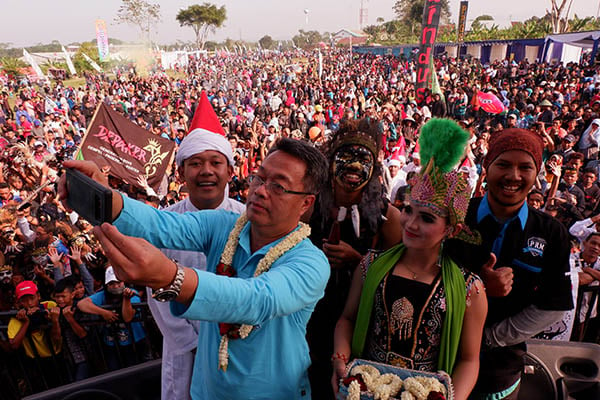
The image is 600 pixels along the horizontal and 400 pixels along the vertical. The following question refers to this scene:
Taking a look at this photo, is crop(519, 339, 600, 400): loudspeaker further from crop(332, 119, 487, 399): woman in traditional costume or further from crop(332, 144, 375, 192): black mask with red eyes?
crop(332, 144, 375, 192): black mask with red eyes

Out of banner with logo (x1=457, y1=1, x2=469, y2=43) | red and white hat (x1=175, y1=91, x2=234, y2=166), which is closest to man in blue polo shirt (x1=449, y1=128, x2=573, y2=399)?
red and white hat (x1=175, y1=91, x2=234, y2=166)

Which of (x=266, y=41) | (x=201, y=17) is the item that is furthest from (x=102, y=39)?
(x=266, y=41)

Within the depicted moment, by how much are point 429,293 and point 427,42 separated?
13.2 metres

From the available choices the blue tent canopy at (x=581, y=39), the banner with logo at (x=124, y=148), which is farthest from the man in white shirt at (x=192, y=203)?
the blue tent canopy at (x=581, y=39)

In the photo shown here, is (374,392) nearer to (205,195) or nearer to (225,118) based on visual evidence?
(205,195)

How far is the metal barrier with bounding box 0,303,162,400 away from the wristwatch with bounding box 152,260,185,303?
2.39m

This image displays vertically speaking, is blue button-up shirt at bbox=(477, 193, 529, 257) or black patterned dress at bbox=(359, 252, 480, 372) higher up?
blue button-up shirt at bbox=(477, 193, 529, 257)

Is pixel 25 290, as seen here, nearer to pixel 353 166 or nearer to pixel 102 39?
pixel 353 166

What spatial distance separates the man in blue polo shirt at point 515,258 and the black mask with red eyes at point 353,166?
2.22 ft

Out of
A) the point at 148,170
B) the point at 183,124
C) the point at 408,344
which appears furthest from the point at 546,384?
the point at 183,124

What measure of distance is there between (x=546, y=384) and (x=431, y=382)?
1.41 meters

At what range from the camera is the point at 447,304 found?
164 cm

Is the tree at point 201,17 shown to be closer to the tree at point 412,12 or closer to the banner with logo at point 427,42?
the tree at point 412,12

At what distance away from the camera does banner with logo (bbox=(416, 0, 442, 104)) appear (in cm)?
1280
